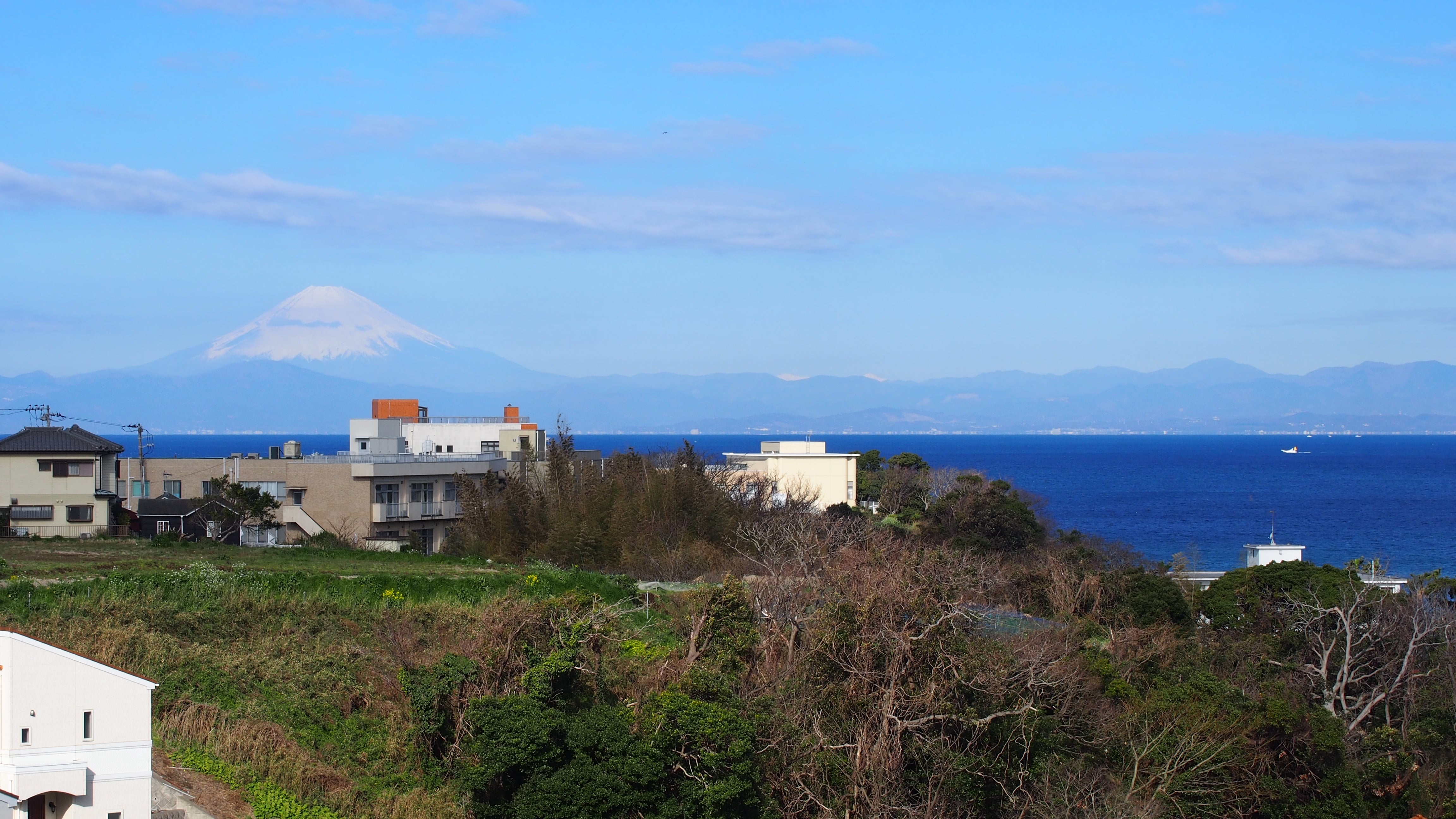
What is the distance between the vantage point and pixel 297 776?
16562mm

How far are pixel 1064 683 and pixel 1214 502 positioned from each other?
113499 mm

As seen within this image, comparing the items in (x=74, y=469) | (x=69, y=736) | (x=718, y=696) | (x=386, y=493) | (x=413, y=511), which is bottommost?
(x=718, y=696)

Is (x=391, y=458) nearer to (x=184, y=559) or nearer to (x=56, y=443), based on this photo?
(x=56, y=443)

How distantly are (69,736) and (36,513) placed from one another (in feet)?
110

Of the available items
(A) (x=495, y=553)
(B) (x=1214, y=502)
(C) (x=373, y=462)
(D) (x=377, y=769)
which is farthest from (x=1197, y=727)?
(B) (x=1214, y=502)

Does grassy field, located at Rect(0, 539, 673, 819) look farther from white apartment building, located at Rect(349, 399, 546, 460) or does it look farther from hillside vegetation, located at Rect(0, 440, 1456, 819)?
white apartment building, located at Rect(349, 399, 546, 460)

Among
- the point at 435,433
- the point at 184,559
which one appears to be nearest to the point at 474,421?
the point at 435,433

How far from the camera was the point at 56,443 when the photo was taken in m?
41.6

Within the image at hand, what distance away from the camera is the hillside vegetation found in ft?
57.8

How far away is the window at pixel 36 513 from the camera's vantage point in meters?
40.8

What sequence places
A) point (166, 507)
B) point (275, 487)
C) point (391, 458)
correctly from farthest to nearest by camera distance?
1. point (391, 458)
2. point (275, 487)
3. point (166, 507)

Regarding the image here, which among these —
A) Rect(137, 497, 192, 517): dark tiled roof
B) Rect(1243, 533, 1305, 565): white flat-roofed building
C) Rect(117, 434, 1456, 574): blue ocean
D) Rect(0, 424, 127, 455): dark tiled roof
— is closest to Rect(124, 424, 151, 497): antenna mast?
Rect(137, 497, 192, 517): dark tiled roof

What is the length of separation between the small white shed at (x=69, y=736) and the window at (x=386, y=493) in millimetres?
36613

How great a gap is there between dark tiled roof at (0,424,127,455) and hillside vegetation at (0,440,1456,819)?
50.4ft
